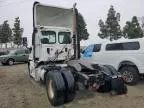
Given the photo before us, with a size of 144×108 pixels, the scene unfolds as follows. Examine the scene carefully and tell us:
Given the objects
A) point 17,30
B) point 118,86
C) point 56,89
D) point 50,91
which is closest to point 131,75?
point 118,86

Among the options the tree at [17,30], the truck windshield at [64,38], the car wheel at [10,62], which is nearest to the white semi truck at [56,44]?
the truck windshield at [64,38]

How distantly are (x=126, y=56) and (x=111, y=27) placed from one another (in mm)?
31561

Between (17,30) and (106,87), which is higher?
(17,30)

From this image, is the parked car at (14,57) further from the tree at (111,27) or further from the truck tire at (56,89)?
the tree at (111,27)

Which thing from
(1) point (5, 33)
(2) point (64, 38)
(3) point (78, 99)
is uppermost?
(1) point (5, 33)

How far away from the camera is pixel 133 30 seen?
1487 inches

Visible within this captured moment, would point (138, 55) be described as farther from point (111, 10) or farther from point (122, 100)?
point (111, 10)

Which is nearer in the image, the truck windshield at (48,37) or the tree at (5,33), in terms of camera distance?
the truck windshield at (48,37)

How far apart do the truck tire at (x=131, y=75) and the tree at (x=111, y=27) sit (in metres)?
30.5

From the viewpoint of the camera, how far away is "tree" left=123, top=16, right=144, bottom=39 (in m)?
37.5

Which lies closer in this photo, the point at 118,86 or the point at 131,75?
the point at 118,86

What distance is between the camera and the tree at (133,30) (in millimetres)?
37534

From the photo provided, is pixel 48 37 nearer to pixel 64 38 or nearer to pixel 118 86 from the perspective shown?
pixel 64 38

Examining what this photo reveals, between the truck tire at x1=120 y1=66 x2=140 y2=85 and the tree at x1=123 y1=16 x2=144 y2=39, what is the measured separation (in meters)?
27.2
